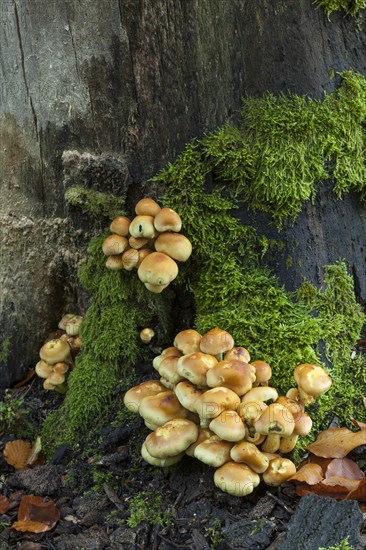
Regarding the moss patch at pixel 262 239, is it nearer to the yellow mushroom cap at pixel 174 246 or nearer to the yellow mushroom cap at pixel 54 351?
the yellow mushroom cap at pixel 174 246

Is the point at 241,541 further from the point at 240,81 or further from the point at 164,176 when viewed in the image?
the point at 240,81

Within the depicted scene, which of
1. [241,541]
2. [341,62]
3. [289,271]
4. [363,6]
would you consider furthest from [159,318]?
[363,6]

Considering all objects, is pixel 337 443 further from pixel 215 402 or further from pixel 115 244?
pixel 115 244

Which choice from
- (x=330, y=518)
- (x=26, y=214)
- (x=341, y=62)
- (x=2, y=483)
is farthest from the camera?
(x=26, y=214)

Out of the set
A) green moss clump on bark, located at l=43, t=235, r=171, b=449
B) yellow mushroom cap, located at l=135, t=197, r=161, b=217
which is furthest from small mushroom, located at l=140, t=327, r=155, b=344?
yellow mushroom cap, located at l=135, t=197, r=161, b=217

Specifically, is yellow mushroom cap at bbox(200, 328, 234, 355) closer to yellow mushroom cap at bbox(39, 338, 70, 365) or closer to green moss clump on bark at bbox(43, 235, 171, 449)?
green moss clump on bark at bbox(43, 235, 171, 449)
